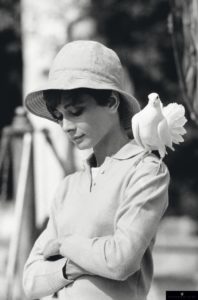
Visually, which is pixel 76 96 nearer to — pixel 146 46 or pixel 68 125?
pixel 68 125

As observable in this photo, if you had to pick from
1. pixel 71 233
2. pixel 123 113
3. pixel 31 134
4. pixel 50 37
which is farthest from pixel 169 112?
pixel 50 37

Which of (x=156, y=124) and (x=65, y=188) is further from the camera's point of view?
(x=65, y=188)

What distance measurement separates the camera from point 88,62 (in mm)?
1775

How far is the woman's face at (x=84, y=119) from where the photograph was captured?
175 centimetres

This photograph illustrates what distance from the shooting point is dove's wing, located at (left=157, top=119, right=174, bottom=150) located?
170 centimetres

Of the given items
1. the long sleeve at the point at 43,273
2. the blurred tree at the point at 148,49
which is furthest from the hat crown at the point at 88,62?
the blurred tree at the point at 148,49

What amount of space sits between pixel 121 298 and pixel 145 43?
704cm

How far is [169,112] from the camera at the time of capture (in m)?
1.74

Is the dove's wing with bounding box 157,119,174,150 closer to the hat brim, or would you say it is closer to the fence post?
the hat brim

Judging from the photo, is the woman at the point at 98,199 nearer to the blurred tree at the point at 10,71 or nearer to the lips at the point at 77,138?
the lips at the point at 77,138

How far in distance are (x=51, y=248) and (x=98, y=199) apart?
16cm

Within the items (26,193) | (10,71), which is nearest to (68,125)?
(26,193)

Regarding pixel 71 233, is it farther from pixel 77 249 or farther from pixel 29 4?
Answer: pixel 29 4

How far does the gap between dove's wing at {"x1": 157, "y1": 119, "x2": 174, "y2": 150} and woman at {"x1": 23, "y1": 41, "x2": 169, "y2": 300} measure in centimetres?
5
